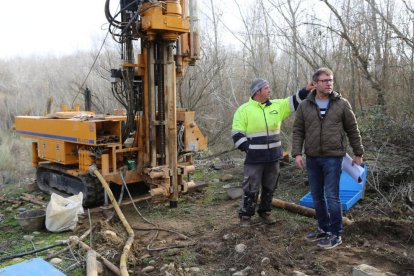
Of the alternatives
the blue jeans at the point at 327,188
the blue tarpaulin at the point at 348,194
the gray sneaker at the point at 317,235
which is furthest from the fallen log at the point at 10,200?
the blue jeans at the point at 327,188

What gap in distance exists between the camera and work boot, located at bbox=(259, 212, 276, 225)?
5293 mm

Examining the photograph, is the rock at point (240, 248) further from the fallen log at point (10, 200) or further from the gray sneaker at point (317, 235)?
the fallen log at point (10, 200)

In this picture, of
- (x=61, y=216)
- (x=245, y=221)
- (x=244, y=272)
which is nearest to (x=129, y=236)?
(x=61, y=216)

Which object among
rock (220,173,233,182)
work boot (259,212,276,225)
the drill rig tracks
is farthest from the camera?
rock (220,173,233,182)

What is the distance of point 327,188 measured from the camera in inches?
173

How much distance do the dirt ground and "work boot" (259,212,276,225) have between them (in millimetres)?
73

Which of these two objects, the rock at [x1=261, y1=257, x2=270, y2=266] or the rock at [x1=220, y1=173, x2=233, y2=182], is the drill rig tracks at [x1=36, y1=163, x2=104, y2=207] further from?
the rock at [x1=261, y1=257, x2=270, y2=266]

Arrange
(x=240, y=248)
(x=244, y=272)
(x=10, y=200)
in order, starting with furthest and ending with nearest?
1. (x=10, y=200)
2. (x=240, y=248)
3. (x=244, y=272)

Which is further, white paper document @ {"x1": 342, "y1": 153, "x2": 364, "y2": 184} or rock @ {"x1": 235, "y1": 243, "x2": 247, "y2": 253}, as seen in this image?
white paper document @ {"x1": 342, "y1": 153, "x2": 364, "y2": 184}

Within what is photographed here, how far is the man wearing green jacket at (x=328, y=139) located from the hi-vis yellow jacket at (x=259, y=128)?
0.49 m

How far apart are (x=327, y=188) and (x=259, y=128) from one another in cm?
108

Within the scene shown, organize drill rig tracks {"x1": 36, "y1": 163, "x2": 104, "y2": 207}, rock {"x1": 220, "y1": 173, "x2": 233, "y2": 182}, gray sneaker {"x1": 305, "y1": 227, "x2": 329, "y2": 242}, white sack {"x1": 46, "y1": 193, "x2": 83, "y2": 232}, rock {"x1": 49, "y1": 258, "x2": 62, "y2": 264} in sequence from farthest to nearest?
rock {"x1": 220, "y1": 173, "x2": 233, "y2": 182} < drill rig tracks {"x1": 36, "y1": 163, "x2": 104, "y2": 207} < white sack {"x1": 46, "y1": 193, "x2": 83, "y2": 232} < gray sneaker {"x1": 305, "y1": 227, "x2": 329, "y2": 242} < rock {"x1": 49, "y1": 258, "x2": 62, "y2": 264}

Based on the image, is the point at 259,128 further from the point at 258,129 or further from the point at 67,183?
the point at 67,183

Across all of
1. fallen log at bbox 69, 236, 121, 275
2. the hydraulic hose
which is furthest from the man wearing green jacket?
fallen log at bbox 69, 236, 121, 275
